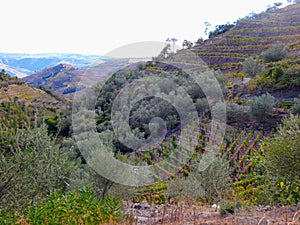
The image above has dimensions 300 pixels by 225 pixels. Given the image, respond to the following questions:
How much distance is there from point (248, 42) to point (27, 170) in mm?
54472

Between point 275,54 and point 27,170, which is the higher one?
point 275,54

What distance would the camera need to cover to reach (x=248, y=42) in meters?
54.3

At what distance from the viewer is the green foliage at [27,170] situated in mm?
6578

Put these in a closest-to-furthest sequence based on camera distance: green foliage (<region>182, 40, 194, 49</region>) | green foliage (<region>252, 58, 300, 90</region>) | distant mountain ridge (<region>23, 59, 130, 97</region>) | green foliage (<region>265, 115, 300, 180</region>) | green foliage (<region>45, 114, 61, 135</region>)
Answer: green foliage (<region>265, 115, 300, 180</region>), green foliage (<region>252, 58, 300, 90</region>), green foliage (<region>45, 114, 61, 135</region>), green foliage (<region>182, 40, 194, 49</region>), distant mountain ridge (<region>23, 59, 130, 97</region>)

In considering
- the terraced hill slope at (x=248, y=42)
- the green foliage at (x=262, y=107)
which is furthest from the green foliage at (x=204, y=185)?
the terraced hill slope at (x=248, y=42)

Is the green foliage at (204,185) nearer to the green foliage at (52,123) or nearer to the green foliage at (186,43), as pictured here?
the green foliage at (52,123)

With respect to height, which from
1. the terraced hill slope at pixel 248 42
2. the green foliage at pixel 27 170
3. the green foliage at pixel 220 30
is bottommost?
the green foliage at pixel 27 170

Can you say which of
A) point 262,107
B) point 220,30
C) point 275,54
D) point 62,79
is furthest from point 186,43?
point 62,79

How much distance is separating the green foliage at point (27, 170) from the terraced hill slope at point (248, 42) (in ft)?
131

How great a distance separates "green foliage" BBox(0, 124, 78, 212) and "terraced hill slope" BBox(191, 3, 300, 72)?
40.0 metres

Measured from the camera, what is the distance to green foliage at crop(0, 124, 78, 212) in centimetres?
658

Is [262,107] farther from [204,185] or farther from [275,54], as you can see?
[275,54]

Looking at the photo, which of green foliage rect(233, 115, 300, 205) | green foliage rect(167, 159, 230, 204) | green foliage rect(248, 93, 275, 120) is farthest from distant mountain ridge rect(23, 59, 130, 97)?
green foliage rect(233, 115, 300, 205)

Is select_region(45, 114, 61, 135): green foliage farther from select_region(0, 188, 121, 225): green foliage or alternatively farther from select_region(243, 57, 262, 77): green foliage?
select_region(0, 188, 121, 225): green foliage
